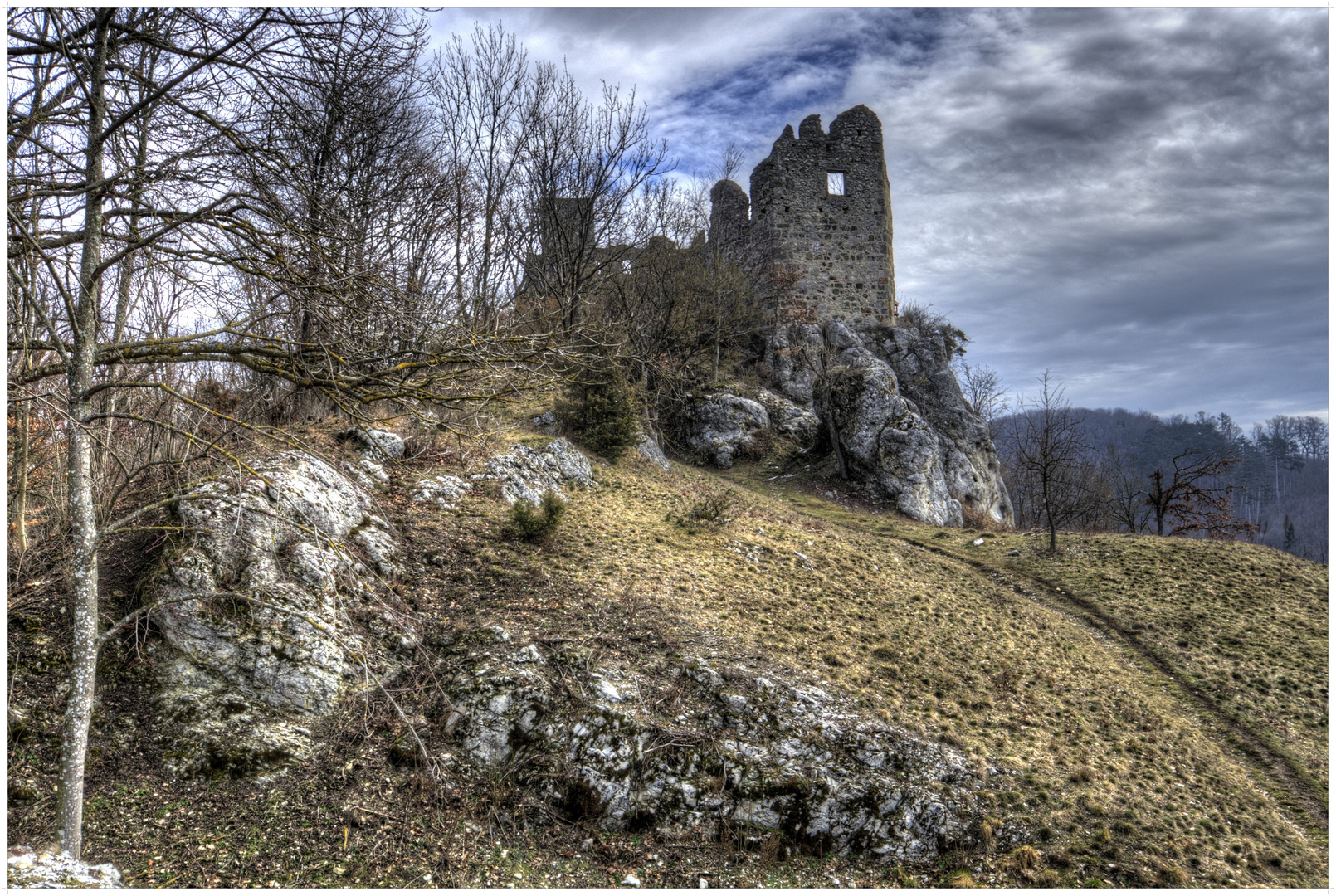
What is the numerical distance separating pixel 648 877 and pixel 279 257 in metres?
5.80

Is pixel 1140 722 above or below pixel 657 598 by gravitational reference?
below

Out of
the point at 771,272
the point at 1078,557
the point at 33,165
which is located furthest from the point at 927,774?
the point at 771,272

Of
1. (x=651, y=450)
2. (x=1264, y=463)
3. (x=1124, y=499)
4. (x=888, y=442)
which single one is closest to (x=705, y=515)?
(x=651, y=450)

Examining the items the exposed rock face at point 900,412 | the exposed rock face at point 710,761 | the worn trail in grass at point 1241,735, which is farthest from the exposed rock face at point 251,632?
the exposed rock face at point 900,412

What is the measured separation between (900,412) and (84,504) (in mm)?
23990

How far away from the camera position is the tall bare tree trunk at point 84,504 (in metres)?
4.22

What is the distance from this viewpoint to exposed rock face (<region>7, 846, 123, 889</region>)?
392 centimetres

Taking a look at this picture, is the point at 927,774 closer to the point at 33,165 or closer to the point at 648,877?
the point at 648,877

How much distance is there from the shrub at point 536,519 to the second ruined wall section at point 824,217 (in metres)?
22.5

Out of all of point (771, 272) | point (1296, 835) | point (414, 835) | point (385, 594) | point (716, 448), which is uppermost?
point (771, 272)

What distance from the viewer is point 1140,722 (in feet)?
30.0

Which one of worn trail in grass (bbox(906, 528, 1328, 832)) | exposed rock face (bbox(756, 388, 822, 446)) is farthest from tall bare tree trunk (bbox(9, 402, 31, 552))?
exposed rock face (bbox(756, 388, 822, 446))

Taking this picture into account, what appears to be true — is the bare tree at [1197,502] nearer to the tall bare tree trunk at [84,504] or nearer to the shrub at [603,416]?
the shrub at [603,416]

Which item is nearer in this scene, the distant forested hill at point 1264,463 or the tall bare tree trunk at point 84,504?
the tall bare tree trunk at point 84,504
